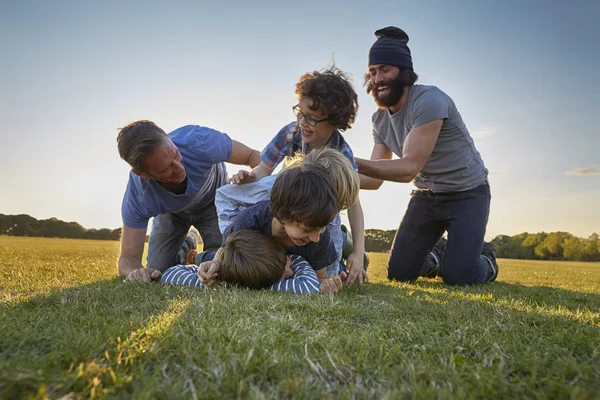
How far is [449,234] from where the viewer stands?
19.6 feet

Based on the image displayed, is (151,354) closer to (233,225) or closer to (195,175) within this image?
(233,225)

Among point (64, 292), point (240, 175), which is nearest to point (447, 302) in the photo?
point (240, 175)

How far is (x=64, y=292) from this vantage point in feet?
11.0

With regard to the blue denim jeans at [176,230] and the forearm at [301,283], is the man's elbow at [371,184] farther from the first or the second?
the blue denim jeans at [176,230]

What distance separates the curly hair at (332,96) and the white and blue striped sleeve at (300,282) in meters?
1.45

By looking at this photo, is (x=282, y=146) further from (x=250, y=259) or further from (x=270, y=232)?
(x=250, y=259)

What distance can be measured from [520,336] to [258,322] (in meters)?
1.31

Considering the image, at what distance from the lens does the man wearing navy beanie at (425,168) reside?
5.25 meters

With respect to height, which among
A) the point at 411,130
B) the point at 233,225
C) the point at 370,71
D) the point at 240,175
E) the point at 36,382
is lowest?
the point at 36,382

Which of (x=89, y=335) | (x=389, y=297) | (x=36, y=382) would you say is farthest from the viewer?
(x=389, y=297)

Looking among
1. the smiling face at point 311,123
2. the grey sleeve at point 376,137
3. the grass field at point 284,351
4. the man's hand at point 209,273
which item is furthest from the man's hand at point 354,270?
the grey sleeve at point 376,137

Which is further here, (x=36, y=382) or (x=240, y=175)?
(x=240, y=175)

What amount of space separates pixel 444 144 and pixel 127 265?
3949mm

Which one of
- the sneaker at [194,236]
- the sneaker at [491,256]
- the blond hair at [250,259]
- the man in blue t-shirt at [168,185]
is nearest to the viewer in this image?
the blond hair at [250,259]
